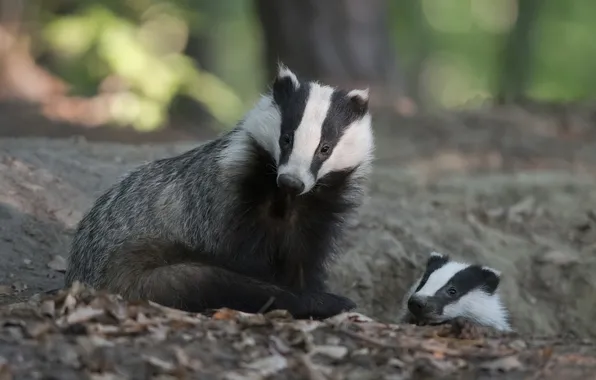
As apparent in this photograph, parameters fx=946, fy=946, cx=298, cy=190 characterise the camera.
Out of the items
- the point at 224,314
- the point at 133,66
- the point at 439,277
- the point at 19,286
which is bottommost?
the point at 19,286

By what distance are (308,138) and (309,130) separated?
0.06 m

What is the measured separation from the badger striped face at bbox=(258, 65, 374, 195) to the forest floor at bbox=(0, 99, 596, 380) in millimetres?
779

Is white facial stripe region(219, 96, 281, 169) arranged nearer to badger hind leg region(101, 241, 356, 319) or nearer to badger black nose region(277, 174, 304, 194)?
badger black nose region(277, 174, 304, 194)

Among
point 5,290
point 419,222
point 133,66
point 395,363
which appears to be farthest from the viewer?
point 133,66

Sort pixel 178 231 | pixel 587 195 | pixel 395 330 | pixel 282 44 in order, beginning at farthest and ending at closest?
1. pixel 282 44
2. pixel 587 195
3. pixel 178 231
4. pixel 395 330

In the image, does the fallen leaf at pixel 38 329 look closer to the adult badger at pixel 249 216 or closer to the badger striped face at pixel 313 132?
the adult badger at pixel 249 216

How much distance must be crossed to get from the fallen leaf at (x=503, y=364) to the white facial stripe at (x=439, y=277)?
5.81ft

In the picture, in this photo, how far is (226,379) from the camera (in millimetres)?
3527

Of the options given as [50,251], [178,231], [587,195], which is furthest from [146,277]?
[587,195]

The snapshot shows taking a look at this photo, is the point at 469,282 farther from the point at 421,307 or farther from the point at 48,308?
the point at 48,308

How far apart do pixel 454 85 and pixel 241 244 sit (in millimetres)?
29121

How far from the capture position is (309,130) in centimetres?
480

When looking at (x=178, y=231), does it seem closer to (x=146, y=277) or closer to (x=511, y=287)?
(x=146, y=277)

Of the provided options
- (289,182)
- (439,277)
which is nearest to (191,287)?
(289,182)
